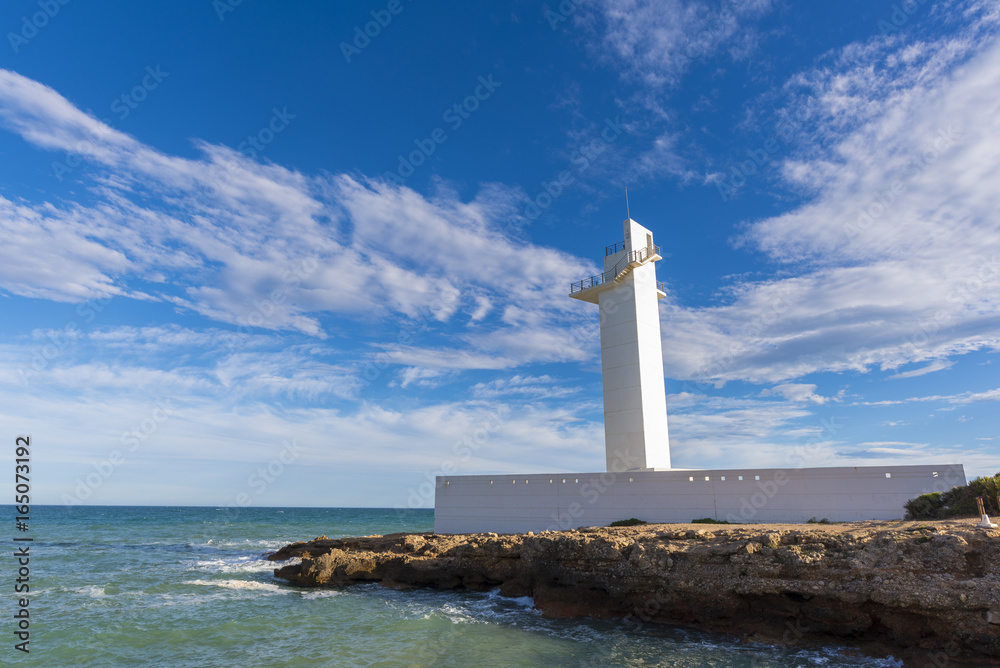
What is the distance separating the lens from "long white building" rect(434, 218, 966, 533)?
55.2 feet

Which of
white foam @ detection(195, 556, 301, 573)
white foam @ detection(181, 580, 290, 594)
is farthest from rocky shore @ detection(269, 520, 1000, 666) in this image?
white foam @ detection(195, 556, 301, 573)

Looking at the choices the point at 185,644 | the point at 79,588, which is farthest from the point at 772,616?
the point at 79,588

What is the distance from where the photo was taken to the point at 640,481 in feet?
66.8

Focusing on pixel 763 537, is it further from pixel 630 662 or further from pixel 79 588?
pixel 79 588

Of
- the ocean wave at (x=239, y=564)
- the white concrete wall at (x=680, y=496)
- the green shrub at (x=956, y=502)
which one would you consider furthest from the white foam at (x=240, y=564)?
the green shrub at (x=956, y=502)

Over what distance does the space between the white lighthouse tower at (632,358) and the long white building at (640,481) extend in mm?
48

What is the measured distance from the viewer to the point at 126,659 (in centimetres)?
1070

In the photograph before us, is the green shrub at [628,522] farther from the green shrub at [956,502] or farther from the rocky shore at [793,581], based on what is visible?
the green shrub at [956,502]

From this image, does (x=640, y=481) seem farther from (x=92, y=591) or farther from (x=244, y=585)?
(x=92, y=591)

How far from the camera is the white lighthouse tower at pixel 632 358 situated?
76.7 ft

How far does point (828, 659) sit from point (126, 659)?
45.7 ft

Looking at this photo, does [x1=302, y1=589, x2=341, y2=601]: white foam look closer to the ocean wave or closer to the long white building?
the ocean wave

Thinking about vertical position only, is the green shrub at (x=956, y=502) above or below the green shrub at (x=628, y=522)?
above

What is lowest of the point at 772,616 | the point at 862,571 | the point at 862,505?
the point at 772,616
